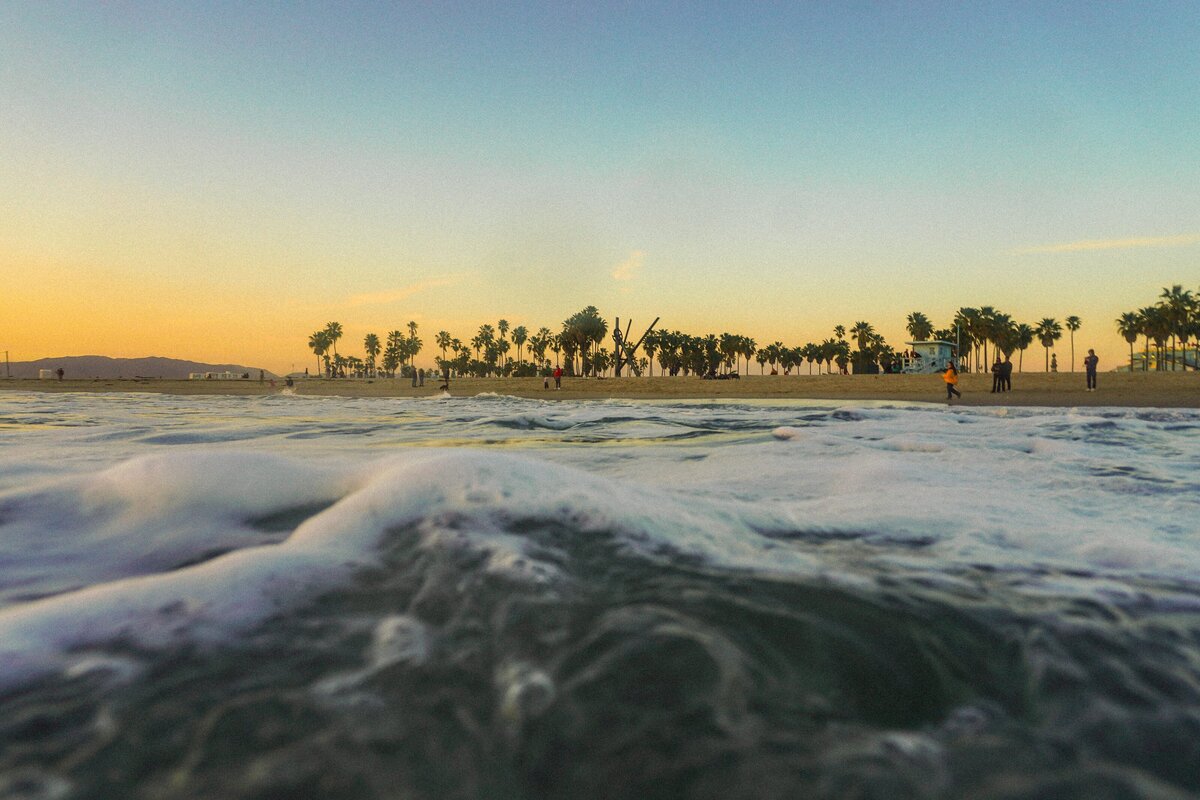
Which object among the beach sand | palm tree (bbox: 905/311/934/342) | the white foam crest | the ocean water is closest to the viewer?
the ocean water

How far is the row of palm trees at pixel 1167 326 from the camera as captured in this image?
87.9 m

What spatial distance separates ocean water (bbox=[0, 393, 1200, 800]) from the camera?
1157mm

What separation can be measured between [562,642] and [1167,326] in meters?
123

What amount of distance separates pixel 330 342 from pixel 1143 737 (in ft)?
523

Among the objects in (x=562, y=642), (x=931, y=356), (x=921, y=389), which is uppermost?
(x=931, y=356)

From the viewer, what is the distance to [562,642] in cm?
160

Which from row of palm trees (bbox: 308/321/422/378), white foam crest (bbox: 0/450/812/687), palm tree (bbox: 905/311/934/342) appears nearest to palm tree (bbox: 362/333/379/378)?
row of palm trees (bbox: 308/321/422/378)

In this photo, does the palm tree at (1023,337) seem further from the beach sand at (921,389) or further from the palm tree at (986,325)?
the beach sand at (921,389)

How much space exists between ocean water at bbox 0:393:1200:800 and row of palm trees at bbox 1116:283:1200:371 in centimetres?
10602

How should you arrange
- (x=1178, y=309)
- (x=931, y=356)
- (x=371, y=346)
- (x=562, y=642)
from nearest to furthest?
(x=562, y=642)
(x=931, y=356)
(x=1178, y=309)
(x=371, y=346)

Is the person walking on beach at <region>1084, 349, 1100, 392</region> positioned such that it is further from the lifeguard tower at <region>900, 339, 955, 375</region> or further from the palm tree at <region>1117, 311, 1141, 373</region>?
the palm tree at <region>1117, 311, 1141, 373</region>

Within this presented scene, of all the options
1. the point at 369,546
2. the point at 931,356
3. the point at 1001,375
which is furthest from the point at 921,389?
the point at 369,546

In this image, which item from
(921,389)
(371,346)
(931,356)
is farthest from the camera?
(371,346)

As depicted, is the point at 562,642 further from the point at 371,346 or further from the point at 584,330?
the point at 371,346
